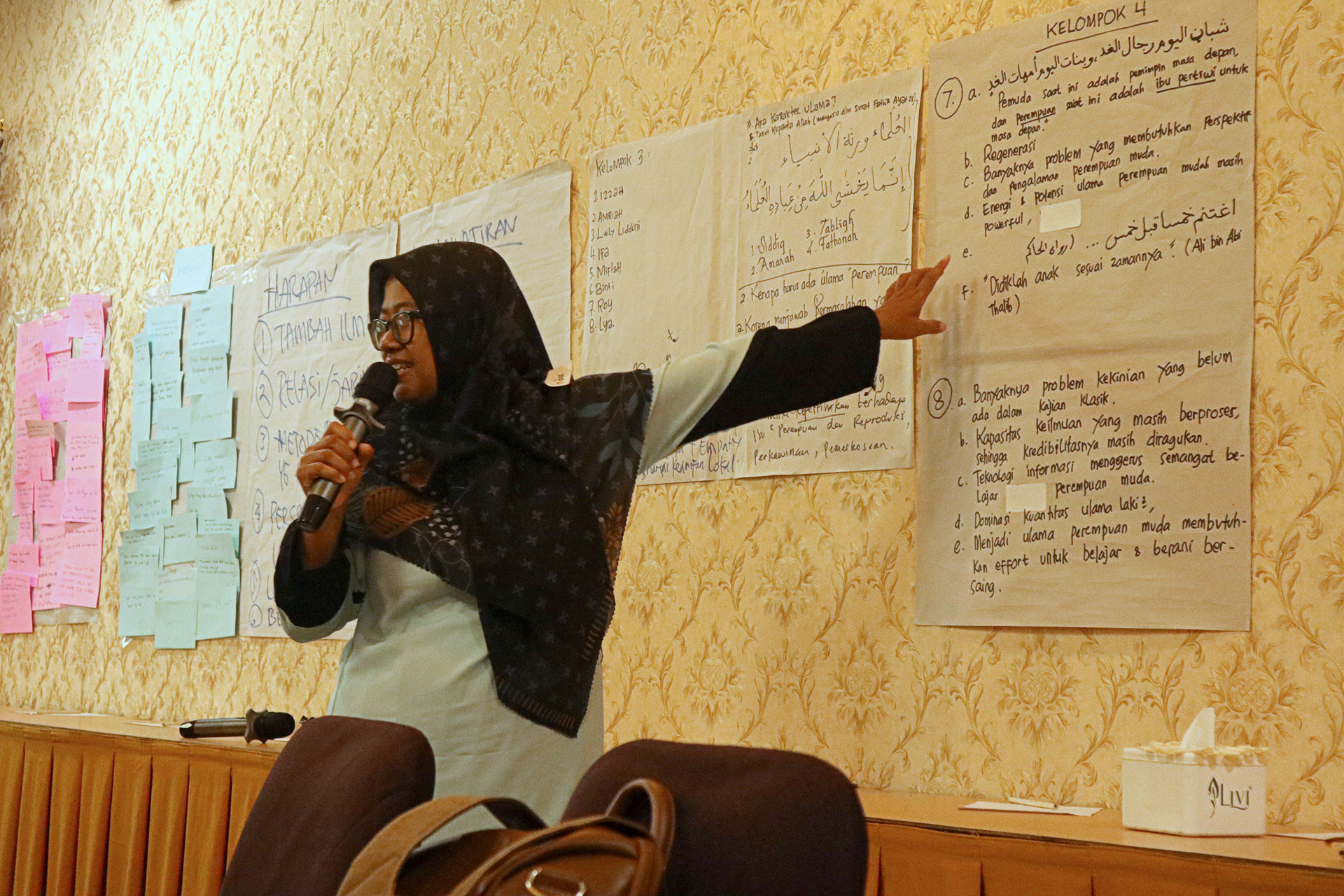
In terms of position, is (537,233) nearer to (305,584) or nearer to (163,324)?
(305,584)

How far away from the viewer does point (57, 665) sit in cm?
463

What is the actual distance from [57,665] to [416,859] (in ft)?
13.4

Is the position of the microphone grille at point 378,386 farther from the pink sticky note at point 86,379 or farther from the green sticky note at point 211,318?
the pink sticky note at point 86,379

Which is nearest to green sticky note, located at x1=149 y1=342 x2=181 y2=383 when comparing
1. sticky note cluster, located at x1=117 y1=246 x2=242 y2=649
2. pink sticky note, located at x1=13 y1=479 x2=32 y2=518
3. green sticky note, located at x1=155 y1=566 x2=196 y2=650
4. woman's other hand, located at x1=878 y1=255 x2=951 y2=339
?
sticky note cluster, located at x1=117 y1=246 x2=242 y2=649

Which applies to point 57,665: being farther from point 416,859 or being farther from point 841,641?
point 416,859

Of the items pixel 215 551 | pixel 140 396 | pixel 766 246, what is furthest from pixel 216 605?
pixel 766 246

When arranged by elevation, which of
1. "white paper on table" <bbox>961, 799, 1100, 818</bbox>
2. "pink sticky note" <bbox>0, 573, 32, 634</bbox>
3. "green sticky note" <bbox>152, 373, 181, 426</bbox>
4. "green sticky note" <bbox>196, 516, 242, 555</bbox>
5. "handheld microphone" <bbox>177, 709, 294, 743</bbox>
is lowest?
"handheld microphone" <bbox>177, 709, 294, 743</bbox>

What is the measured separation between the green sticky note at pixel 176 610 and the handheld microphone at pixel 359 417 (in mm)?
2339

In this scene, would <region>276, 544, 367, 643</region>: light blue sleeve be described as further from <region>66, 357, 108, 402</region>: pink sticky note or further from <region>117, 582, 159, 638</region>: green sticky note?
<region>66, 357, 108, 402</region>: pink sticky note

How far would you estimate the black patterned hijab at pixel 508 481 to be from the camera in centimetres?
201

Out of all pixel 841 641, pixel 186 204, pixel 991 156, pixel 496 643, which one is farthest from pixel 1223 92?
pixel 186 204

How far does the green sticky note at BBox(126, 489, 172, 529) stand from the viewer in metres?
4.29

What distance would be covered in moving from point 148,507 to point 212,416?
1.50 feet

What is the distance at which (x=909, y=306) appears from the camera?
233 cm
